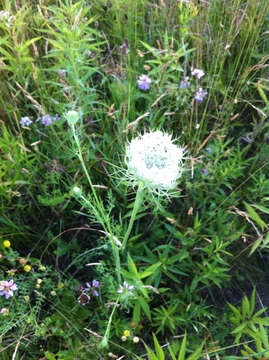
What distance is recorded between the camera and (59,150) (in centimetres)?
197

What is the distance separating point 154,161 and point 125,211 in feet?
1.95

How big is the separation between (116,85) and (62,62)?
0.36 meters

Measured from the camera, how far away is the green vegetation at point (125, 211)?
1.59 meters

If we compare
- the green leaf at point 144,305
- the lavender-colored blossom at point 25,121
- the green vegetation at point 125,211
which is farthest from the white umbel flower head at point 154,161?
the lavender-colored blossom at point 25,121

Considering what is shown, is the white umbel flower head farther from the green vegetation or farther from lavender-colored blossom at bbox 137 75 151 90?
lavender-colored blossom at bbox 137 75 151 90

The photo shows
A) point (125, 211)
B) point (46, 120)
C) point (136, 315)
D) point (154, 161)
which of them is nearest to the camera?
point (154, 161)

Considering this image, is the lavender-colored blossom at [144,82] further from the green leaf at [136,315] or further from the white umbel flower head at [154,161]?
the green leaf at [136,315]

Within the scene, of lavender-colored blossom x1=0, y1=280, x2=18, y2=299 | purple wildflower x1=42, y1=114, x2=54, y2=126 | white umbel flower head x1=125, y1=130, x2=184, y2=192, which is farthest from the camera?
purple wildflower x1=42, y1=114, x2=54, y2=126

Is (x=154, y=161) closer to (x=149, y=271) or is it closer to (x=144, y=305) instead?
(x=149, y=271)

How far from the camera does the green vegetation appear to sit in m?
1.59

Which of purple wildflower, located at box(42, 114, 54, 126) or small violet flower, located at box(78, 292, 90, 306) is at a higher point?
purple wildflower, located at box(42, 114, 54, 126)

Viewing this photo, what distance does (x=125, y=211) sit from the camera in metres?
1.99

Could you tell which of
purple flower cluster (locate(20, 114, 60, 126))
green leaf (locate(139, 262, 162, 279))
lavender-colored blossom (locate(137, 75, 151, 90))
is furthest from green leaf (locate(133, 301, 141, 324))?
lavender-colored blossom (locate(137, 75, 151, 90))

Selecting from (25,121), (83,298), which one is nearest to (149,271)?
(83,298)
